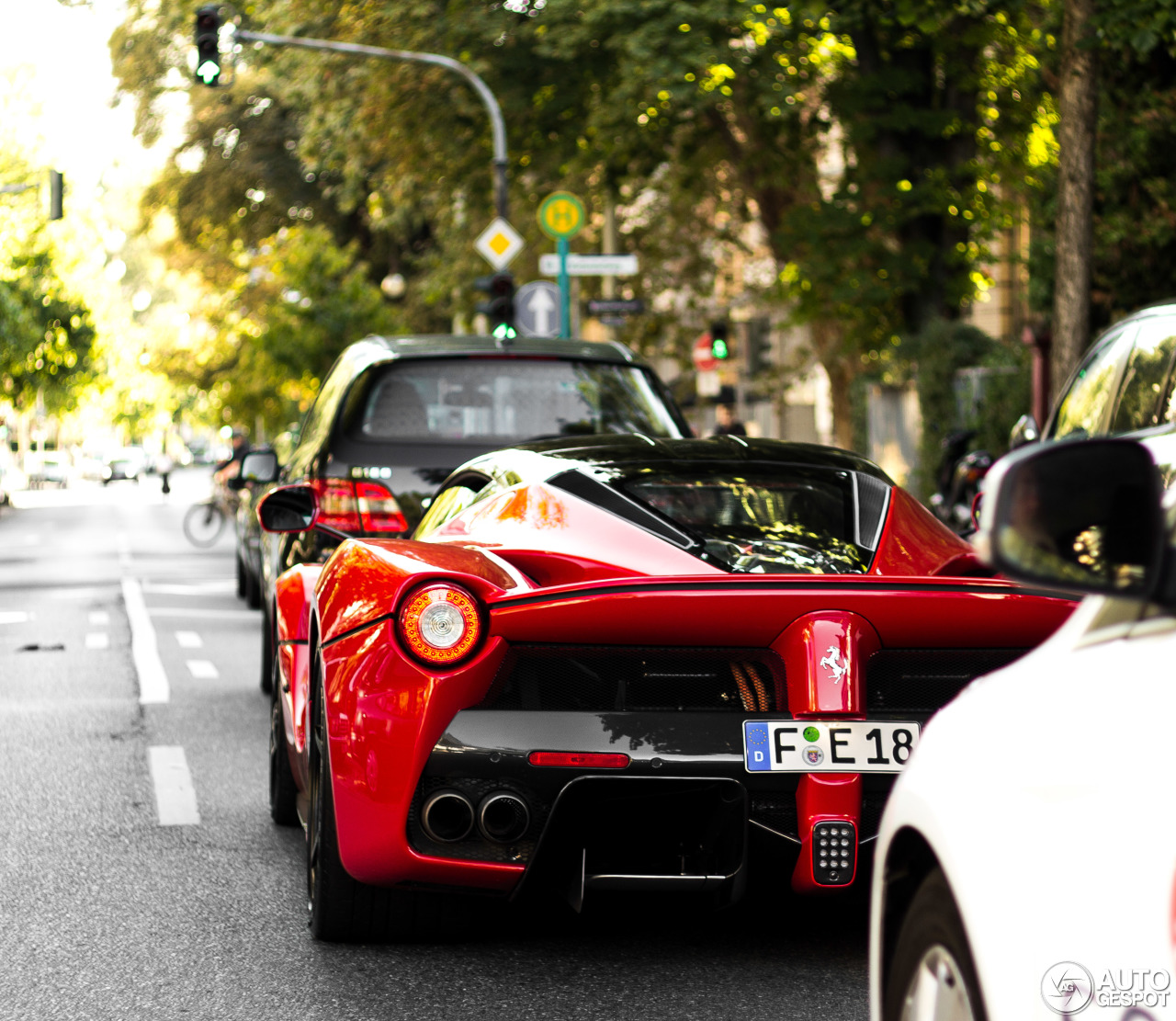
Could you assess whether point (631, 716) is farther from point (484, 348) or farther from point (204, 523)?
point (204, 523)

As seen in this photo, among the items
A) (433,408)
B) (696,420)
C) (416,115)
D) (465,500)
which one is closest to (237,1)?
(416,115)

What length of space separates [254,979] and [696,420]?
34852mm

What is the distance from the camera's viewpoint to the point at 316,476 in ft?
27.2

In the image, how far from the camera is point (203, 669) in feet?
37.3

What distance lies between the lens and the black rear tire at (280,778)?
6.21 m

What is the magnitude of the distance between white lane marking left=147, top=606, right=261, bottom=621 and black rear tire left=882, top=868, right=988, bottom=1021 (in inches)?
493

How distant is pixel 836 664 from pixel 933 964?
1.66 metres

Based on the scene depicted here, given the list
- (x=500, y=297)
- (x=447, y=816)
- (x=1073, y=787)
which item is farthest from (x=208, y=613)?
(x=1073, y=787)

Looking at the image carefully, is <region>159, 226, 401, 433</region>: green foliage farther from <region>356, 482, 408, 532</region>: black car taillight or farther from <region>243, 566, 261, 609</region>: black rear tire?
<region>356, 482, 408, 532</region>: black car taillight

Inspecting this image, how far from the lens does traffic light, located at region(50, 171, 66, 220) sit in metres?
34.6

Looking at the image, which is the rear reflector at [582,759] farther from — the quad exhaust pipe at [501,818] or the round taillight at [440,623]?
the round taillight at [440,623]

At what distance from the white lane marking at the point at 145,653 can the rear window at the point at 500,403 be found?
2345mm

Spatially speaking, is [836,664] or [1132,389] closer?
[836,664]

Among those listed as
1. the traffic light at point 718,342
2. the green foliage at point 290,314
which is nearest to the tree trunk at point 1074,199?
the traffic light at point 718,342
